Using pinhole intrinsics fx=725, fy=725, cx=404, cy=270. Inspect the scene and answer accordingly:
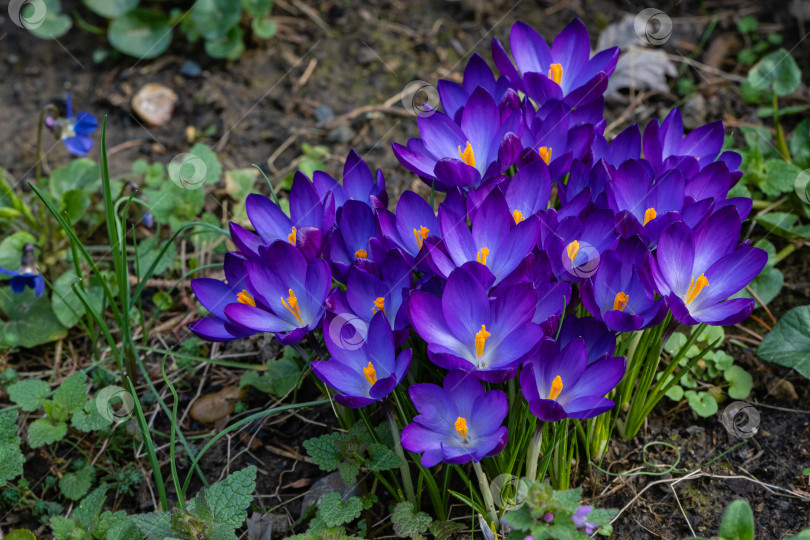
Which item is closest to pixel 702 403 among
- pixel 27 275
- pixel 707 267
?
pixel 707 267

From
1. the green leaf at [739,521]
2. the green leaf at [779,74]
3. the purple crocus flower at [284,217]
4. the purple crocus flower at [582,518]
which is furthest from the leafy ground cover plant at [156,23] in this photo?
the green leaf at [739,521]

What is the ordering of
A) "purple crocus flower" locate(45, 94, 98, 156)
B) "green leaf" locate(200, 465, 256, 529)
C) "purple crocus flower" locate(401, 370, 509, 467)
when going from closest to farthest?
"purple crocus flower" locate(401, 370, 509, 467) → "green leaf" locate(200, 465, 256, 529) → "purple crocus flower" locate(45, 94, 98, 156)

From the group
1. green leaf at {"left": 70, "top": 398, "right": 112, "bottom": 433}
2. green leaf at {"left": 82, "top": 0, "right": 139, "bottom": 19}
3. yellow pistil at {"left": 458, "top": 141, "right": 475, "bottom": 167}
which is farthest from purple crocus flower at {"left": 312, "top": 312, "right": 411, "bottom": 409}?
green leaf at {"left": 82, "top": 0, "right": 139, "bottom": 19}

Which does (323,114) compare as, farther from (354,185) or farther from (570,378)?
(570,378)

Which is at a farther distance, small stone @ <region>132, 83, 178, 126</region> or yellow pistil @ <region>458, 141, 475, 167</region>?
small stone @ <region>132, 83, 178, 126</region>

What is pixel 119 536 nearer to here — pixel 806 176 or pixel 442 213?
pixel 442 213

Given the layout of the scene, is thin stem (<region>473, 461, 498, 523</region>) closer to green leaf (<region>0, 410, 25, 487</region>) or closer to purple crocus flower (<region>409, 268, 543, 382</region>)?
purple crocus flower (<region>409, 268, 543, 382</region>)
